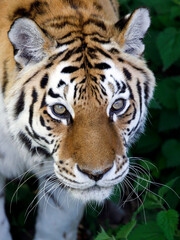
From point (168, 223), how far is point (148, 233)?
182 millimetres

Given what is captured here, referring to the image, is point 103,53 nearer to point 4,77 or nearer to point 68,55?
point 68,55

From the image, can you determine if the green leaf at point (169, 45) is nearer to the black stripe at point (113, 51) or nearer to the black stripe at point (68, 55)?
the black stripe at point (113, 51)

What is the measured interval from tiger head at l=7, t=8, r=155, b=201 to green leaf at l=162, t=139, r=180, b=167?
928mm

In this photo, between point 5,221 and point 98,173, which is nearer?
point 98,173

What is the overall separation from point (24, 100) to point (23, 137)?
0.22m

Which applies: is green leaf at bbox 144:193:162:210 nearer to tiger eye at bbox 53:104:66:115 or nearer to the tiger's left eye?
the tiger's left eye

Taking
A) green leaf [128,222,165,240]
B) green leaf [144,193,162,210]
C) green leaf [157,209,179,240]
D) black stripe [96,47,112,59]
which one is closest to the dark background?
green leaf [144,193,162,210]

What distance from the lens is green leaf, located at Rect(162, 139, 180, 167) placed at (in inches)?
130

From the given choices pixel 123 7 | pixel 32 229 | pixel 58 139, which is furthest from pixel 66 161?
pixel 123 7

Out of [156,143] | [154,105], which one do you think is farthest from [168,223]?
[156,143]

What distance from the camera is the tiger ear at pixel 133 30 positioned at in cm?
227

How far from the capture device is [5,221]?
3.06 metres

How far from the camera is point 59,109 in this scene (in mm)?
2217

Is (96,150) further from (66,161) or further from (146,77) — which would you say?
(146,77)
